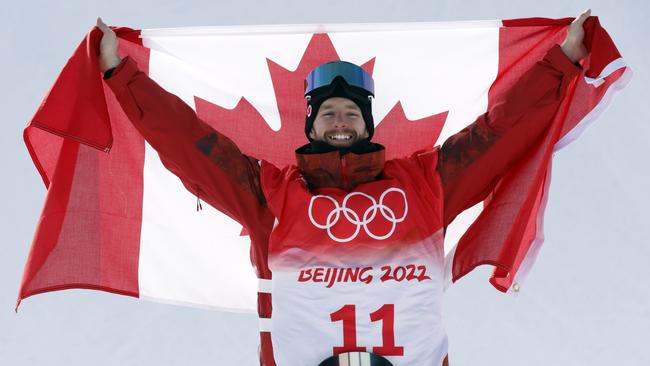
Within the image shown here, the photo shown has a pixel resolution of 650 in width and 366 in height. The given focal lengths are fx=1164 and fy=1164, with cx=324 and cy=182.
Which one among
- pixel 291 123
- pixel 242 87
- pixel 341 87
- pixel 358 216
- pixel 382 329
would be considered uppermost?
pixel 242 87

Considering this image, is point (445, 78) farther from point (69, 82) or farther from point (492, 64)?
point (69, 82)

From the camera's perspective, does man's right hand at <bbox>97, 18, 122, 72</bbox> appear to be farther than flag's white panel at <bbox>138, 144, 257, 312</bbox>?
No

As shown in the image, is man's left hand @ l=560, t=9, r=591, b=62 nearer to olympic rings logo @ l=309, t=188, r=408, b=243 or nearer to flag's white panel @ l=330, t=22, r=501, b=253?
flag's white panel @ l=330, t=22, r=501, b=253

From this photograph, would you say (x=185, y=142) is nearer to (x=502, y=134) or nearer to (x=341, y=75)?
(x=341, y=75)

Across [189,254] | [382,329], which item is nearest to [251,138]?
[189,254]

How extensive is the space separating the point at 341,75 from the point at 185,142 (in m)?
1.23

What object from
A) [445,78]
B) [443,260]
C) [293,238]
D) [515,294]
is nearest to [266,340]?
[293,238]

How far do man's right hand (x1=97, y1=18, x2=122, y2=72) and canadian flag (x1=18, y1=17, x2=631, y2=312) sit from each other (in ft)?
1.41

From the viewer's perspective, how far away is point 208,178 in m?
8.15

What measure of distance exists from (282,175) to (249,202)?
0.30 metres

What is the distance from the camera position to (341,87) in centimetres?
835

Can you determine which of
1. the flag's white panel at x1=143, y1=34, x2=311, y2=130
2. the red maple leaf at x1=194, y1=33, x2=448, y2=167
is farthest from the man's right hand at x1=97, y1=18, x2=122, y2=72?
the red maple leaf at x1=194, y1=33, x2=448, y2=167

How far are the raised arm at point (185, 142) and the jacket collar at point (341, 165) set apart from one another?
402 millimetres

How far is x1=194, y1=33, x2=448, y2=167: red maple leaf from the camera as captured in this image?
915cm
